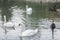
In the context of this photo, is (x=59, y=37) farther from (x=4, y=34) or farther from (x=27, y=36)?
(x=4, y=34)

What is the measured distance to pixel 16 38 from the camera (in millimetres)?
11953

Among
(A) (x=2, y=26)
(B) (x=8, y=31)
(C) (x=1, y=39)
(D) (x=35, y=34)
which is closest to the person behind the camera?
(C) (x=1, y=39)

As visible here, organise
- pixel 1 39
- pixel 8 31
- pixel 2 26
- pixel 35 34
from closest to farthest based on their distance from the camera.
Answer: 1. pixel 1 39
2. pixel 35 34
3. pixel 8 31
4. pixel 2 26

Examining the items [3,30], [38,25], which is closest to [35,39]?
[3,30]

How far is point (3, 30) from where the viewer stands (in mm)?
13844

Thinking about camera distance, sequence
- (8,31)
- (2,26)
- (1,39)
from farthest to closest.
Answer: (2,26) < (8,31) < (1,39)

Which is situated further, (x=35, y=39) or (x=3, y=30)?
(x=3, y=30)

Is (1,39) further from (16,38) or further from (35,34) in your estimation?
(35,34)

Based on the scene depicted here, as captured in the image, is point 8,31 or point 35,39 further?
point 8,31

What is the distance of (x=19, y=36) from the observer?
12.1m

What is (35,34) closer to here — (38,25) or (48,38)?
(48,38)

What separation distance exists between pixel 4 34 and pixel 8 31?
25.5 inches

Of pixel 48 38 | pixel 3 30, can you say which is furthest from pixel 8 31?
pixel 48 38

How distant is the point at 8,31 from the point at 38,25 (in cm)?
265
